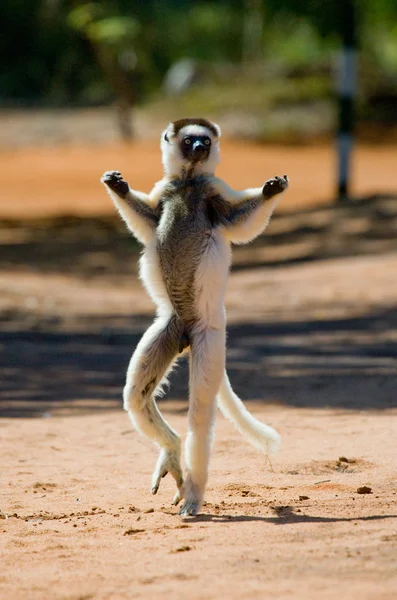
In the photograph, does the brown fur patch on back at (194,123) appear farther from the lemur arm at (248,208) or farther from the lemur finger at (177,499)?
the lemur finger at (177,499)

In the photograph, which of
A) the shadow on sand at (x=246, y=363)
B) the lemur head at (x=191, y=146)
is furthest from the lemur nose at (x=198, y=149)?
the shadow on sand at (x=246, y=363)

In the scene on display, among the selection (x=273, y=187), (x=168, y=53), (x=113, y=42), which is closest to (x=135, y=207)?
(x=273, y=187)

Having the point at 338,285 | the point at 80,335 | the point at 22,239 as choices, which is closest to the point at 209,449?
the point at 80,335

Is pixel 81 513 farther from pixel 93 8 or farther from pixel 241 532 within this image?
pixel 93 8

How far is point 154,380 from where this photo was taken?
5.42 metres

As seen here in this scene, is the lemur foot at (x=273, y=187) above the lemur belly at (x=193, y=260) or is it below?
above

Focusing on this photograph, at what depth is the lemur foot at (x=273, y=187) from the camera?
5.28 m

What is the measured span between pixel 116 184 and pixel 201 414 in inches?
49.5

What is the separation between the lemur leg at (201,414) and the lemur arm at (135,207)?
701 mm

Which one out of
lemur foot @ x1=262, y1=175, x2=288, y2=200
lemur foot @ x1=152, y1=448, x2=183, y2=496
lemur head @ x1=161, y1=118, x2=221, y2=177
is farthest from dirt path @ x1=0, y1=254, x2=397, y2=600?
lemur head @ x1=161, y1=118, x2=221, y2=177

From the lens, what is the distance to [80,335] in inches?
459

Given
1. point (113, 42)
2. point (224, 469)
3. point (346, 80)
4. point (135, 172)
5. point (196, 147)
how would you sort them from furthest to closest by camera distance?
point (113, 42) < point (135, 172) < point (346, 80) < point (224, 469) < point (196, 147)

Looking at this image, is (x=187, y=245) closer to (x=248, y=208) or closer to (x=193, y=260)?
(x=193, y=260)

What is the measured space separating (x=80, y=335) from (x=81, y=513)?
20.5 ft
